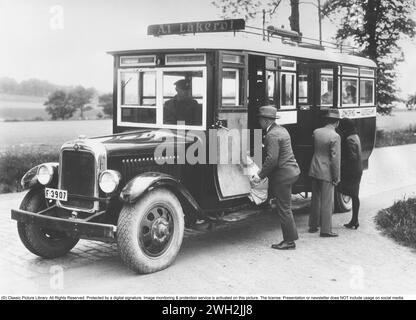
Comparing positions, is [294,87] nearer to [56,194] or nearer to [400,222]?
[400,222]

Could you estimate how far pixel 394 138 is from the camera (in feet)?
71.5

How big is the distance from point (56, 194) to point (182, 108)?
1.83 metres

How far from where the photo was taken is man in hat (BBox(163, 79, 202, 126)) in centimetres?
676

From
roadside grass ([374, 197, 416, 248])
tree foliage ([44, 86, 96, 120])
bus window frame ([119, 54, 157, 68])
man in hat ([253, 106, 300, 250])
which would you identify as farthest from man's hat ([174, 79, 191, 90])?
tree foliage ([44, 86, 96, 120])

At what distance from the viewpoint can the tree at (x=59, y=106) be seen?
1297 cm

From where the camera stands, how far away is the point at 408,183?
12.0m

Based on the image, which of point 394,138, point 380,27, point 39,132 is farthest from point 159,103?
point 394,138

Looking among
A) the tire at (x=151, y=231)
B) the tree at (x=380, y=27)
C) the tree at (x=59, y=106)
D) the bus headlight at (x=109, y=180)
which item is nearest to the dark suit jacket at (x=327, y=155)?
the tire at (x=151, y=231)

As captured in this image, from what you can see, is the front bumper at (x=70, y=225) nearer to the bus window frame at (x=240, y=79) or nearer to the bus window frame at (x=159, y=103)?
the bus window frame at (x=159, y=103)

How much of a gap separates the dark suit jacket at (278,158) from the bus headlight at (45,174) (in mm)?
2453

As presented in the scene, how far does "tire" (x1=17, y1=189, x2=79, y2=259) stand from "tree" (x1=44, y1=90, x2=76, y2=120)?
22.3ft

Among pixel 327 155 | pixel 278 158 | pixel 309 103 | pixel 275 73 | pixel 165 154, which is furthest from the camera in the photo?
pixel 309 103
